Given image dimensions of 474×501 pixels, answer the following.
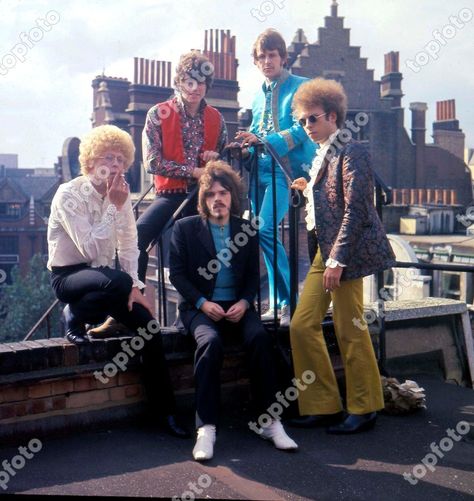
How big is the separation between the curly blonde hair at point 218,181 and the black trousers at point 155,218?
593 mm

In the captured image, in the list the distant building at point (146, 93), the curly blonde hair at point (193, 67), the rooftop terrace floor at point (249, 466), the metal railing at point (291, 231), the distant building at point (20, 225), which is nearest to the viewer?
the rooftop terrace floor at point (249, 466)

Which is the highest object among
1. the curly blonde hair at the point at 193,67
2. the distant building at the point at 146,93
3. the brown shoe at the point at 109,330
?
the distant building at the point at 146,93

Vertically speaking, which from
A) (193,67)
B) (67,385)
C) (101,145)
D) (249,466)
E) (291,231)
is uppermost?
(193,67)

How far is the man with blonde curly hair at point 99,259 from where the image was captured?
3.64m

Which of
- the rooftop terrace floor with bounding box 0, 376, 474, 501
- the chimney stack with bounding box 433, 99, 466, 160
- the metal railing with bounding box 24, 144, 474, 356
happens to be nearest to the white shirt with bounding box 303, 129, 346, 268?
the metal railing with bounding box 24, 144, 474, 356

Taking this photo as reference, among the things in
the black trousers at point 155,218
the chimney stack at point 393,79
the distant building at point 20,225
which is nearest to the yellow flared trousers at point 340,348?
the black trousers at point 155,218

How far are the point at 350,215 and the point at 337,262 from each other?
0.89 feet

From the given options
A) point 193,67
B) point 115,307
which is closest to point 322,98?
point 193,67

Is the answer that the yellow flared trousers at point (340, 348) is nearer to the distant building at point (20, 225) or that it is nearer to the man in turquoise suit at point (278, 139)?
the man in turquoise suit at point (278, 139)

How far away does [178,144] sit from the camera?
4504 millimetres

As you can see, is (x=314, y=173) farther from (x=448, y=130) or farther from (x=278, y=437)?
(x=448, y=130)

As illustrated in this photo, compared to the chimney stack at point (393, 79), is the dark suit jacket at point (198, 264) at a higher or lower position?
lower

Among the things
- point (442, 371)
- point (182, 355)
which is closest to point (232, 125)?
point (442, 371)

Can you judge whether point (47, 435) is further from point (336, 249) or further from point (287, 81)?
point (287, 81)
